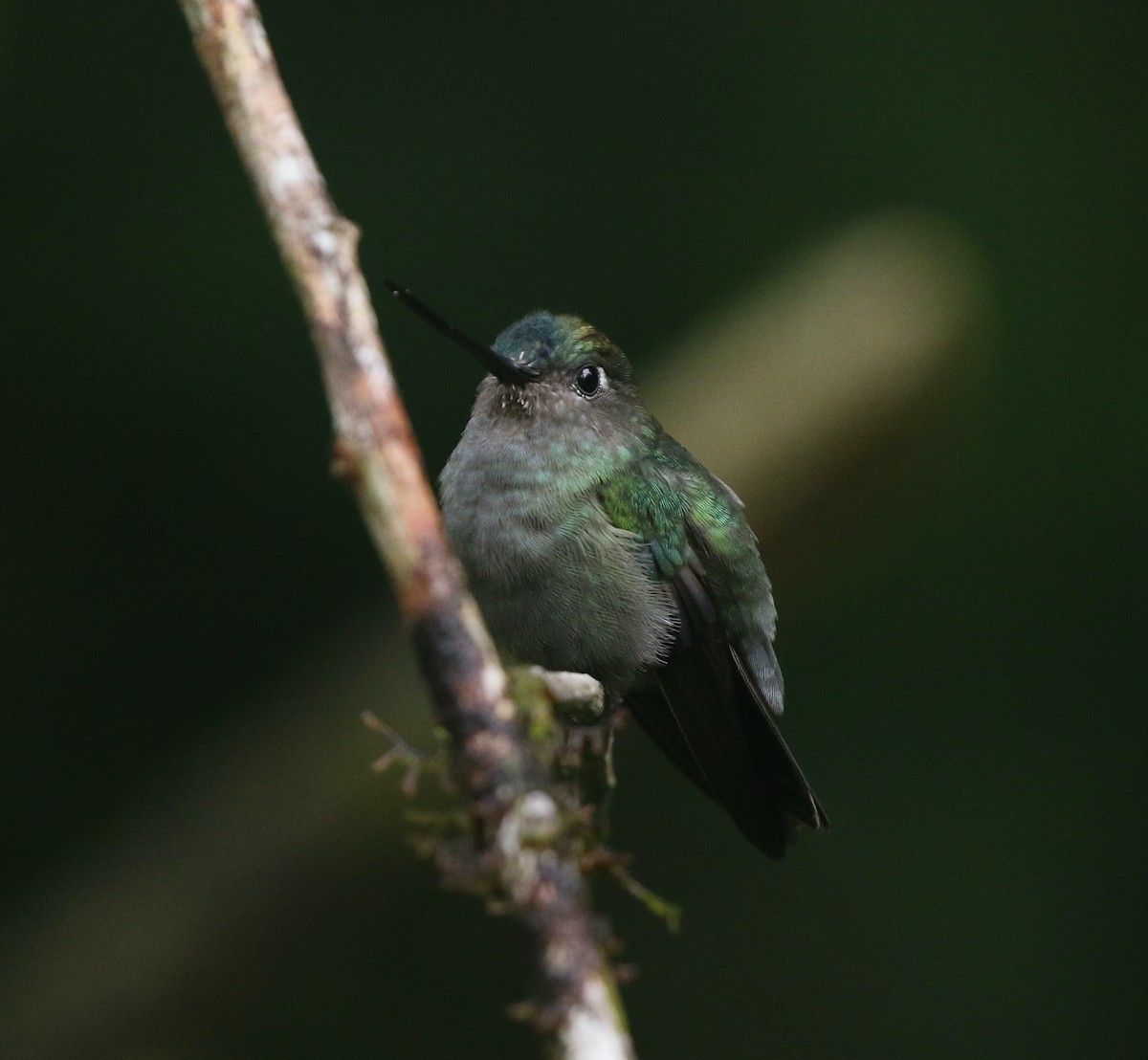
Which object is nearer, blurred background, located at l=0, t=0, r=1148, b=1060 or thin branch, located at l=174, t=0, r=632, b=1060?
thin branch, located at l=174, t=0, r=632, b=1060

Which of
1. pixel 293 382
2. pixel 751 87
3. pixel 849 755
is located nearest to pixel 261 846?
pixel 293 382

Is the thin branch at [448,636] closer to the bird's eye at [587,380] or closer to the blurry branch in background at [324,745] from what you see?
the bird's eye at [587,380]

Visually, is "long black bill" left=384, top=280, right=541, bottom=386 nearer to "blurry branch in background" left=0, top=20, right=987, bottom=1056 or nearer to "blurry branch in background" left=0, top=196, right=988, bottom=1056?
"blurry branch in background" left=0, top=196, right=988, bottom=1056

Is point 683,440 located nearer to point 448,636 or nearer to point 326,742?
point 326,742

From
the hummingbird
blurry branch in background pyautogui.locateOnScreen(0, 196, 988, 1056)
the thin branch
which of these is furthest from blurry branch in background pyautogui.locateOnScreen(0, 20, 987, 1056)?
the thin branch

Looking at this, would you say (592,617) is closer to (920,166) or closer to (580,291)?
(580,291)

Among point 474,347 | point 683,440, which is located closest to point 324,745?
point 683,440
